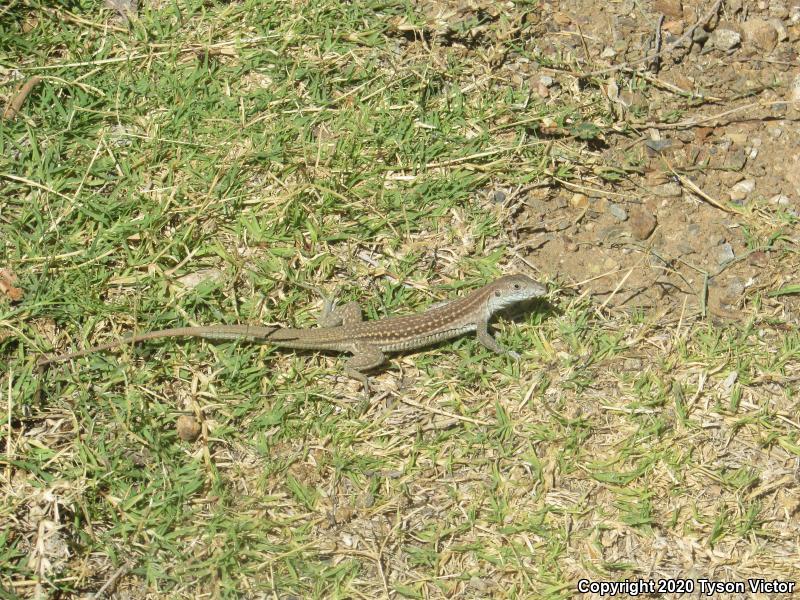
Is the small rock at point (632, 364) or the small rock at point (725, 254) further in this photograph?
the small rock at point (725, 254)

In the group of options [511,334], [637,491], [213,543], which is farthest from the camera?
[511,334]

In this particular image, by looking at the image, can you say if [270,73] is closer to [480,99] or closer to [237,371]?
[480,99]

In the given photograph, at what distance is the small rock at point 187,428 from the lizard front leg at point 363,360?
3.16 ft

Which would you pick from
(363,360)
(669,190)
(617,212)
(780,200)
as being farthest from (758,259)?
(363,360)

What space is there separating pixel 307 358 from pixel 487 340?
3.74 feet

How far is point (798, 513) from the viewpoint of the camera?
5059 mm

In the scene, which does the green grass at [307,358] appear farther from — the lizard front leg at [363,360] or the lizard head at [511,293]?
the lizard head at [511,293]

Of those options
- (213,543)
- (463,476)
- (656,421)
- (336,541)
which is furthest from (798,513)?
(213,543)

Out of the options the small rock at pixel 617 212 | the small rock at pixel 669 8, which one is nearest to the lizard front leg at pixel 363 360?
the small rock at pixel 617 212

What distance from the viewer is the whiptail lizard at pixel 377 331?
16.9 ft

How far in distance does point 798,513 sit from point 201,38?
507 cm

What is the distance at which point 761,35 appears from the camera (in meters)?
6.73

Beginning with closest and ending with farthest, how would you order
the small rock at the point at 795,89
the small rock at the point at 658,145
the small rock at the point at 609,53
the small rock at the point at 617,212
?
the small rock at the point at 617,212, the small rock at the point at 658,145, the small rock at the point at 795,89, the small rock at the point at 609,53

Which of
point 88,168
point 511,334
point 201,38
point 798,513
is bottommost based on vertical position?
point 798,513
